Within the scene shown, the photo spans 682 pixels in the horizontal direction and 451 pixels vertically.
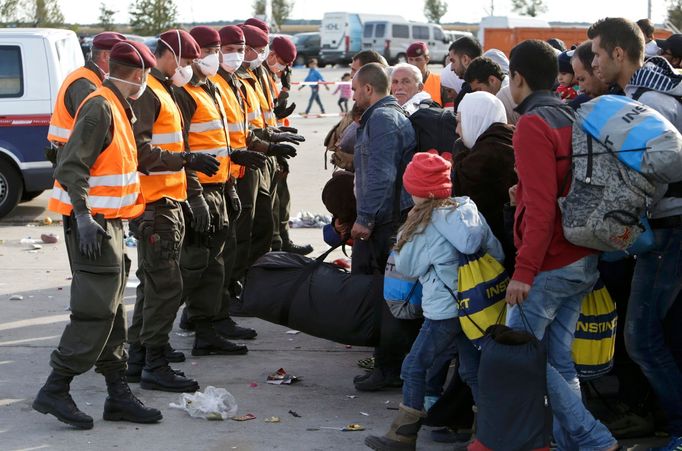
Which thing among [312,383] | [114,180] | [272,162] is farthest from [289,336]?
[114,180]

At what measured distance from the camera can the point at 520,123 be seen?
483 cm

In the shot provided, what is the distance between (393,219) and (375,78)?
2.75 feet

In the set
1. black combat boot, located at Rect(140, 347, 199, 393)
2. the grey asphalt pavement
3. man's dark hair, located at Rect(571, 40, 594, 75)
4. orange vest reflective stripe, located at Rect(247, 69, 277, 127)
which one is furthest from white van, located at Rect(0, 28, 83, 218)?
man's dark hair, located at Rect(571, 40, 594, 75)

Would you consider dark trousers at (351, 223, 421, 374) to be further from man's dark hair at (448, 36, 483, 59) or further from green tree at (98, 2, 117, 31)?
green tree at (98, 2, 117, 31)

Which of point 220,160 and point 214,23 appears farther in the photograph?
point 214,23

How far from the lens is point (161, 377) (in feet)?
21.3

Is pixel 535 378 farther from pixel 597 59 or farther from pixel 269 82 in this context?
pixel 269 82

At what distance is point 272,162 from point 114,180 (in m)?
3.43

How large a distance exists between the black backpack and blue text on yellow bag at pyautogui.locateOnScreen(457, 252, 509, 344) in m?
1.60

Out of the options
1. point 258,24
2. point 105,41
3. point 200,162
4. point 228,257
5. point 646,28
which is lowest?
point 228,257

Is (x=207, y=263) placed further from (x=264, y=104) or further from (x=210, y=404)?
(x=264, y=104)

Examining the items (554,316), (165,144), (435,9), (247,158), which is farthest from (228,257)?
(435,9)

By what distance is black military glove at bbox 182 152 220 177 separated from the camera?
20.8ft

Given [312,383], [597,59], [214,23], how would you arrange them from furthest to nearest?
1. [214,23]
2. [312,383]
3. [597,59]
